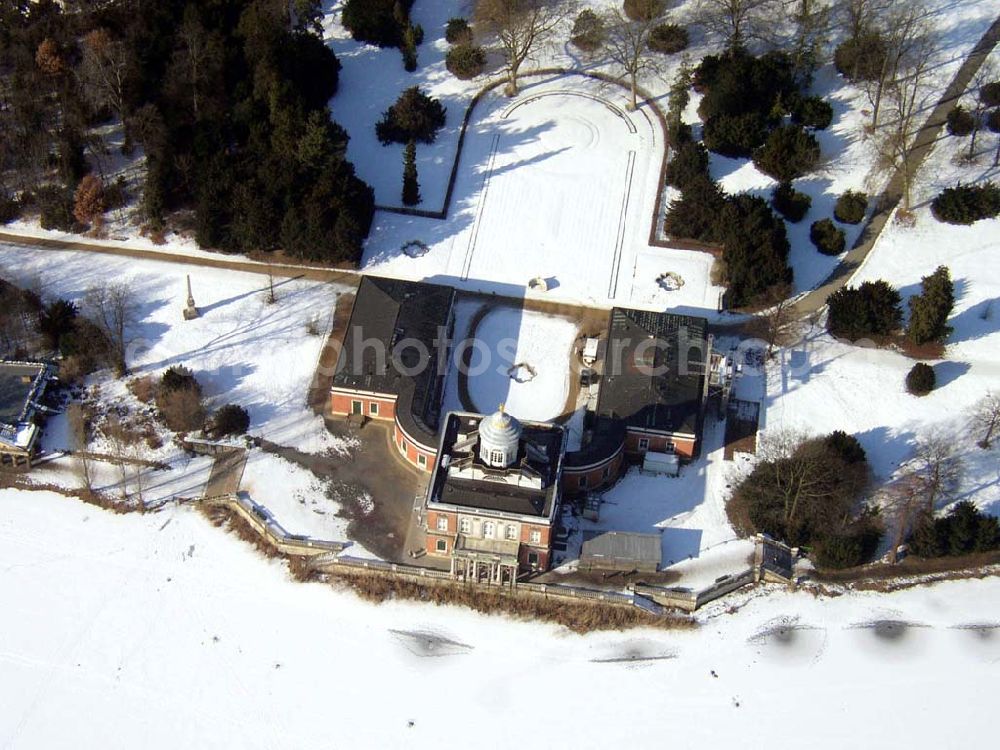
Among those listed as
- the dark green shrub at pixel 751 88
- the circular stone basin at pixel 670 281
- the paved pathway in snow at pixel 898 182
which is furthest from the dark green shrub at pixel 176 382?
the dark green shrub at pixel 751 88

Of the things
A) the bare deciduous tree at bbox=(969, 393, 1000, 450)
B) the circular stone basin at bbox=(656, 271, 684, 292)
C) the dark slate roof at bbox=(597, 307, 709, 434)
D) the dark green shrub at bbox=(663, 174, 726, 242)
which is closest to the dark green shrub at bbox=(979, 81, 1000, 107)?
the dark green shrub at bbox=(663, 174, 726, 242)

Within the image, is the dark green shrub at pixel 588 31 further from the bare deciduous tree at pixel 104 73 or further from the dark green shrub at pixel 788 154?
the bare deciduous tree at pixel 104 73

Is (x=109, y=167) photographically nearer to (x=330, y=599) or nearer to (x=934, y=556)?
(x=330, y=599)

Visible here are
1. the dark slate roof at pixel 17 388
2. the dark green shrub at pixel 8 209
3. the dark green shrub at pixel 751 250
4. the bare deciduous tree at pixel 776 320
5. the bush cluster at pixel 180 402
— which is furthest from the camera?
the dark green shrub at pixel 8 209

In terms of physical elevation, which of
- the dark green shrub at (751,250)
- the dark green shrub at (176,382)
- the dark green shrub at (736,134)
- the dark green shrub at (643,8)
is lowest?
the dark green shrub at (176,382)

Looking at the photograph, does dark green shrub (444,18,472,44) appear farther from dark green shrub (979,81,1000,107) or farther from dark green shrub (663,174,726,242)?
dark green shrub (979,81,1000,107)

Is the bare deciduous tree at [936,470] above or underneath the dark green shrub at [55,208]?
underneath

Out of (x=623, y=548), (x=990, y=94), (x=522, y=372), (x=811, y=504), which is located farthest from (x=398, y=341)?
(x=990, y=94)

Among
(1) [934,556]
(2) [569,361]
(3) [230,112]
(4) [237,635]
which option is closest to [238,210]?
(3) [230,112]
